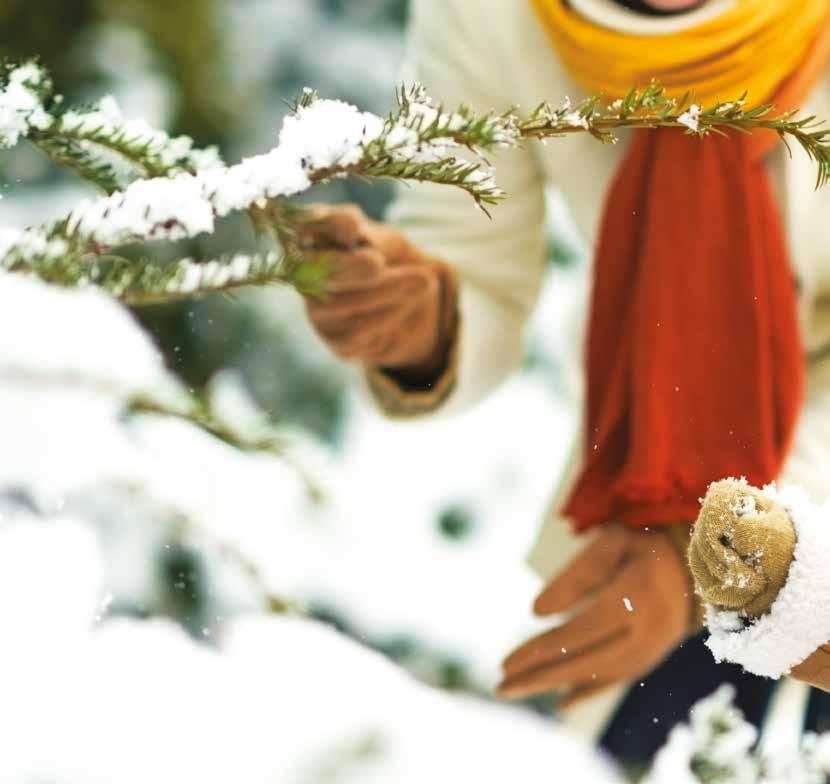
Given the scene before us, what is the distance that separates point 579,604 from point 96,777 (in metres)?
0.20

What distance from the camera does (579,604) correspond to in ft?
1.38

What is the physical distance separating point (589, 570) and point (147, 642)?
18 centimetres

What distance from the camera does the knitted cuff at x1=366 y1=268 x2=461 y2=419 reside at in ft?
1.58

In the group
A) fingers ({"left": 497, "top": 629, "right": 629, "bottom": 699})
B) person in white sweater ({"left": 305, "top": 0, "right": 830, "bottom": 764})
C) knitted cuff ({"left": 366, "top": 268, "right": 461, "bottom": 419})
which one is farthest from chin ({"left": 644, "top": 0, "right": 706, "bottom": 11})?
fingers ({"left": 497, "top": 629, "right": 629, "bottom": 699})

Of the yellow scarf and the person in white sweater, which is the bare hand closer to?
the person in white sweater

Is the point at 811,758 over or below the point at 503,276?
below

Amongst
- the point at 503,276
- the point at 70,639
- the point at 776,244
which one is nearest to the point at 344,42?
the point at 503,276

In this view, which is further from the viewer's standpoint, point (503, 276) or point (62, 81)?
point (62, 81)

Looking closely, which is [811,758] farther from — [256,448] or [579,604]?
[256,448]

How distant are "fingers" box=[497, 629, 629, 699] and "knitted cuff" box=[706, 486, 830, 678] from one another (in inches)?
7.6

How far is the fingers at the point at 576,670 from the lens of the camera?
405mm

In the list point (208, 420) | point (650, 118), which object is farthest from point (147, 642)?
point (650, 118)

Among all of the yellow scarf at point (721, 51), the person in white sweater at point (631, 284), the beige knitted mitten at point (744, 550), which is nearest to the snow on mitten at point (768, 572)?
the beige knitted mitten at point (744, 550)

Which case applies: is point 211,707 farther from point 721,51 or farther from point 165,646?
point 721,51
